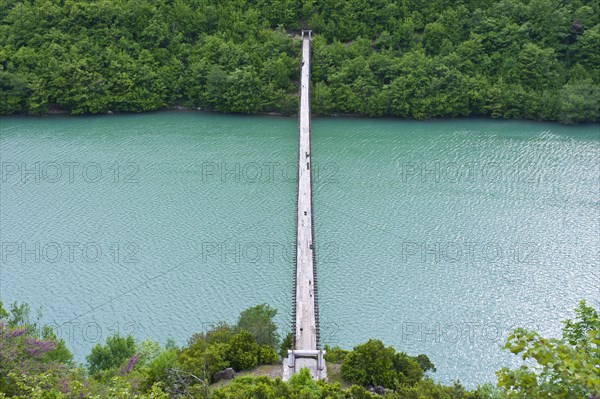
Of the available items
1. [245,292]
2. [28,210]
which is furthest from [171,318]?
[28,210]

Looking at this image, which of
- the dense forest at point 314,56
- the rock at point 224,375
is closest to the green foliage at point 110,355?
the rock at point 224,375

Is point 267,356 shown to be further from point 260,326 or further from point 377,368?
point 377,368

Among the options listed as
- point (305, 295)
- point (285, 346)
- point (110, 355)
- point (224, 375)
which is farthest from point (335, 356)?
point (110, 355)

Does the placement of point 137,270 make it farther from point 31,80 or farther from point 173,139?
point 31,80

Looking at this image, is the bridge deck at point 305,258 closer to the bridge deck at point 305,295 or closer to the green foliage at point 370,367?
A: the bridge deck at point 305,295

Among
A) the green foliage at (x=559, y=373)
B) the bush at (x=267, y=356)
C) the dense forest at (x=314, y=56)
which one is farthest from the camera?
the dense forest at (x=314, y=56)
